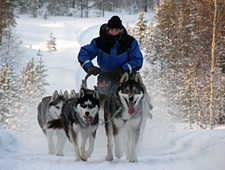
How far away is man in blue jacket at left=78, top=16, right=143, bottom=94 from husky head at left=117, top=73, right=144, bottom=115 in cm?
55

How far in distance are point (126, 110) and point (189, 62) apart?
1733cm

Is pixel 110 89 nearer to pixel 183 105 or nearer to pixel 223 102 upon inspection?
pixel 223 102

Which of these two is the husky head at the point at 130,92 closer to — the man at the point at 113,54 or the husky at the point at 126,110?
the husky at the point at 126,110

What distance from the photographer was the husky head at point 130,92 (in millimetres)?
4410

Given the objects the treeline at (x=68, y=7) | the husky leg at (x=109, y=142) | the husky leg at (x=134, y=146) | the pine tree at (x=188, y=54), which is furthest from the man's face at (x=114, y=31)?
the treeline at (x=68, y=7)

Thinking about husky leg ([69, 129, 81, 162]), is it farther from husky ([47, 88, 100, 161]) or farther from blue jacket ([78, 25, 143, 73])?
blue jacket ([78, 25, 143, 73])

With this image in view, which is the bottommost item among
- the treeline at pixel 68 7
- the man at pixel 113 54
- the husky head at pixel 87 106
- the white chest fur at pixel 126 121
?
the white chest fur at pixel 126 121

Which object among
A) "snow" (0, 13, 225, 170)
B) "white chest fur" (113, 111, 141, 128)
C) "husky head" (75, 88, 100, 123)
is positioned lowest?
"snow" (0, 13, 225, 170)

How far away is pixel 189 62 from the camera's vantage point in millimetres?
20797

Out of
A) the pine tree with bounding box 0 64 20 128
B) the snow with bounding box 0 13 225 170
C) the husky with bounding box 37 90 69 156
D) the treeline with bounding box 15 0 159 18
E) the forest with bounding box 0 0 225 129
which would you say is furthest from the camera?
the treeline with bounding box 15 0 159 18

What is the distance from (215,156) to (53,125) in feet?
11.3

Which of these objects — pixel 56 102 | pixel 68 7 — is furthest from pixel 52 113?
pixel 68 7

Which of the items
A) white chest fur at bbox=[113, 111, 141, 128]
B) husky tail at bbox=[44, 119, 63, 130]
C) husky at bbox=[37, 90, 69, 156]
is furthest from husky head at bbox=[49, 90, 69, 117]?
white chest fur at bbox=[113, 111, 141, 128]

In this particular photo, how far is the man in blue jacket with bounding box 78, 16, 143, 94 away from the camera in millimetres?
5207
